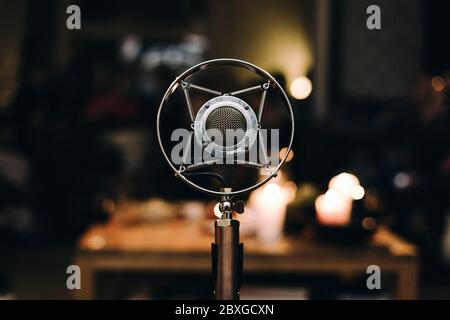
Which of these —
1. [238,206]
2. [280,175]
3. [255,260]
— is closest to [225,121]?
[238,206]

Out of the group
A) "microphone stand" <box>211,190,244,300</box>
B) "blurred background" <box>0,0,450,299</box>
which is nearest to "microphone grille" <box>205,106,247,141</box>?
"microphone stand" <box>211,190,244,300</box>

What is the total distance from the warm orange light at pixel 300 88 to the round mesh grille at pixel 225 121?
339cm

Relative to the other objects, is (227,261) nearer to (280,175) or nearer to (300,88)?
(280,175)

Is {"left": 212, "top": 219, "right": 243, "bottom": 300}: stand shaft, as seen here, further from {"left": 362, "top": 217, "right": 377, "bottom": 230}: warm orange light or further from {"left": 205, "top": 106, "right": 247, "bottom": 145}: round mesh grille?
{"left": 362, "top": 217, "right": 377, "bottom": 230}: warm orange light

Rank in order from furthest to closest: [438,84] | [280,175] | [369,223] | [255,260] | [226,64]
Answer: [438,84] → [280,175] → [369,223] → [255,260] → [226,64]

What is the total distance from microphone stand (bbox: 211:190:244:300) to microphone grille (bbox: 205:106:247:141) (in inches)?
5.1

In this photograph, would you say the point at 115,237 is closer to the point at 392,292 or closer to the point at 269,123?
the point at 392,292

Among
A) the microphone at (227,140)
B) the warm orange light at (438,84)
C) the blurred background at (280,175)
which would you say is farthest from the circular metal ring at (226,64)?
the warm orange light at (438,84)

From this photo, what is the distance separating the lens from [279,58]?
210 inches

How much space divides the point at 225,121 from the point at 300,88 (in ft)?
A: 12.1

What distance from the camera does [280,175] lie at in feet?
9.29

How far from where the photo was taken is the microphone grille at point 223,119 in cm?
94

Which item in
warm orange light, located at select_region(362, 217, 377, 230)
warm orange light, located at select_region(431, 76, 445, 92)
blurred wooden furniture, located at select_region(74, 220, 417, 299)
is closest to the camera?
blurred wooden furniture, located at select_region(74, 220, 417, 299)

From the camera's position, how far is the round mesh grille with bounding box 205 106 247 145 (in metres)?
0.94
